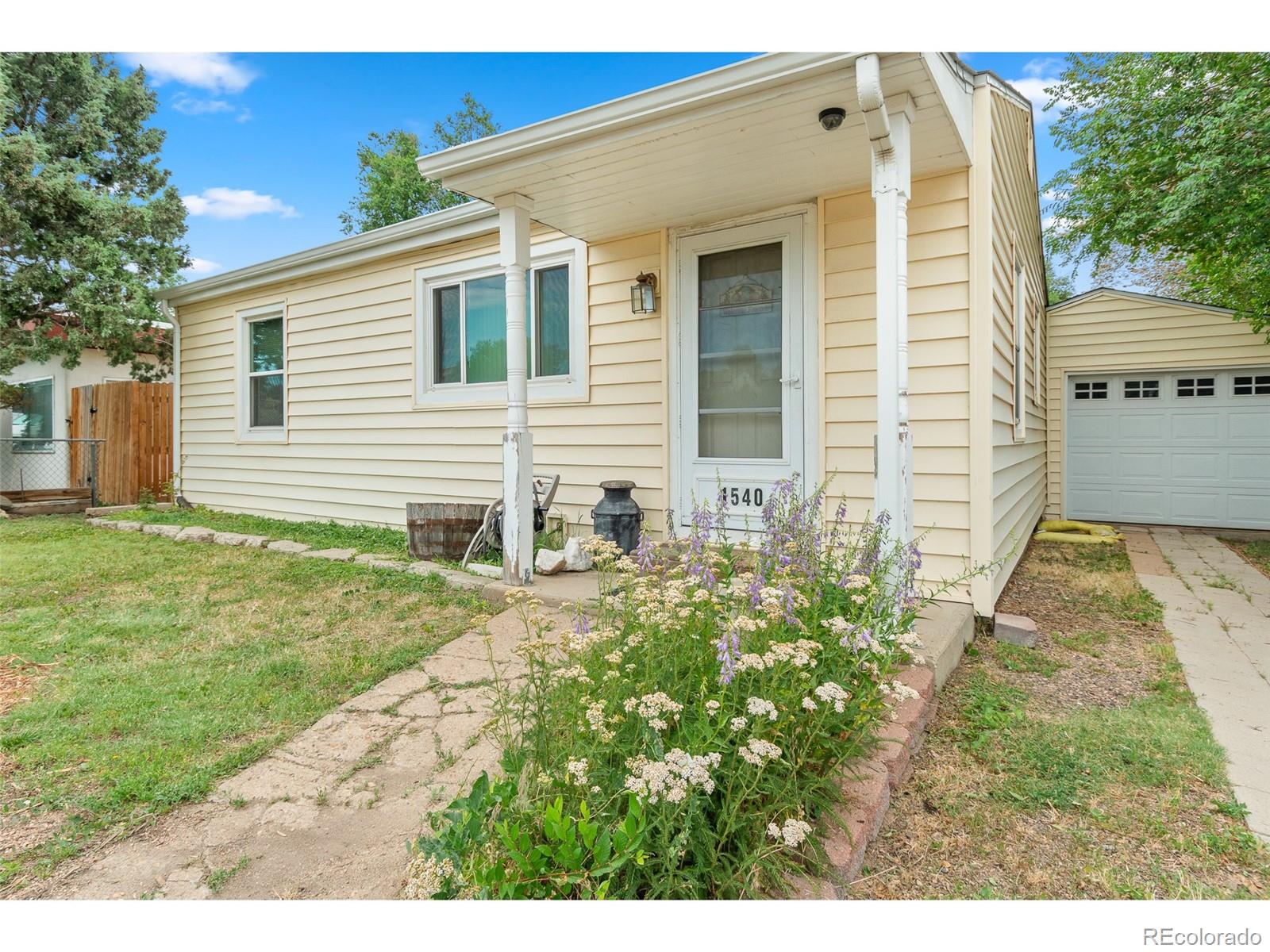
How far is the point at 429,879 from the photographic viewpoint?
1380mm

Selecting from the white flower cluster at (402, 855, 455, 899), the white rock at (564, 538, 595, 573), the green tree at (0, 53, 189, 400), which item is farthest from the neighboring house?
the green tree at (0, 53, 189, 400)

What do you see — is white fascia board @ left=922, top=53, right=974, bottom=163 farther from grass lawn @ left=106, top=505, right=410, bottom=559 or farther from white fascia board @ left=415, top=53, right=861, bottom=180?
grass lawn @ left=106, top=505, right=410, bottom=559

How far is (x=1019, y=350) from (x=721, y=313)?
2297 mm

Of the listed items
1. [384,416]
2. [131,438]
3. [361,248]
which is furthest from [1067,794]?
[131,438]

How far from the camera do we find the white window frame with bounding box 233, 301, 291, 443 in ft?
22.0

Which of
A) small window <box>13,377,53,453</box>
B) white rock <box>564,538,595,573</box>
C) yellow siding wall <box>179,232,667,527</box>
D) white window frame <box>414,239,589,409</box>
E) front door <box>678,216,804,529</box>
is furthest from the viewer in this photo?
small window <box>13,377,53,453</box>

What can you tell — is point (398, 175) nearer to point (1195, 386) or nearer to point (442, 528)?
point (442, 528)

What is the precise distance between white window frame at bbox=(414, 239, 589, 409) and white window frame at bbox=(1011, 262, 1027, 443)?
3000 mm

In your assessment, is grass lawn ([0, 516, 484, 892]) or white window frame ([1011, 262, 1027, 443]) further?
white window frame ([1011, 262, 1027, 443])

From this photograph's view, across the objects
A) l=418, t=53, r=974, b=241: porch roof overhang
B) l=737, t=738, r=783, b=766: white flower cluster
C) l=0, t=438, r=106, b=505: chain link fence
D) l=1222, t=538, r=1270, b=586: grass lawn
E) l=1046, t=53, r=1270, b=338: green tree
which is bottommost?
l=1222, t=538, r=1270, b=586: grass lawn

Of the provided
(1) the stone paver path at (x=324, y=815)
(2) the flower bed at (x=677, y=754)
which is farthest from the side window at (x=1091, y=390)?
(1) the stone paver path at (x=324, y=815)

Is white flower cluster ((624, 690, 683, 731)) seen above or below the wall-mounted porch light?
below
